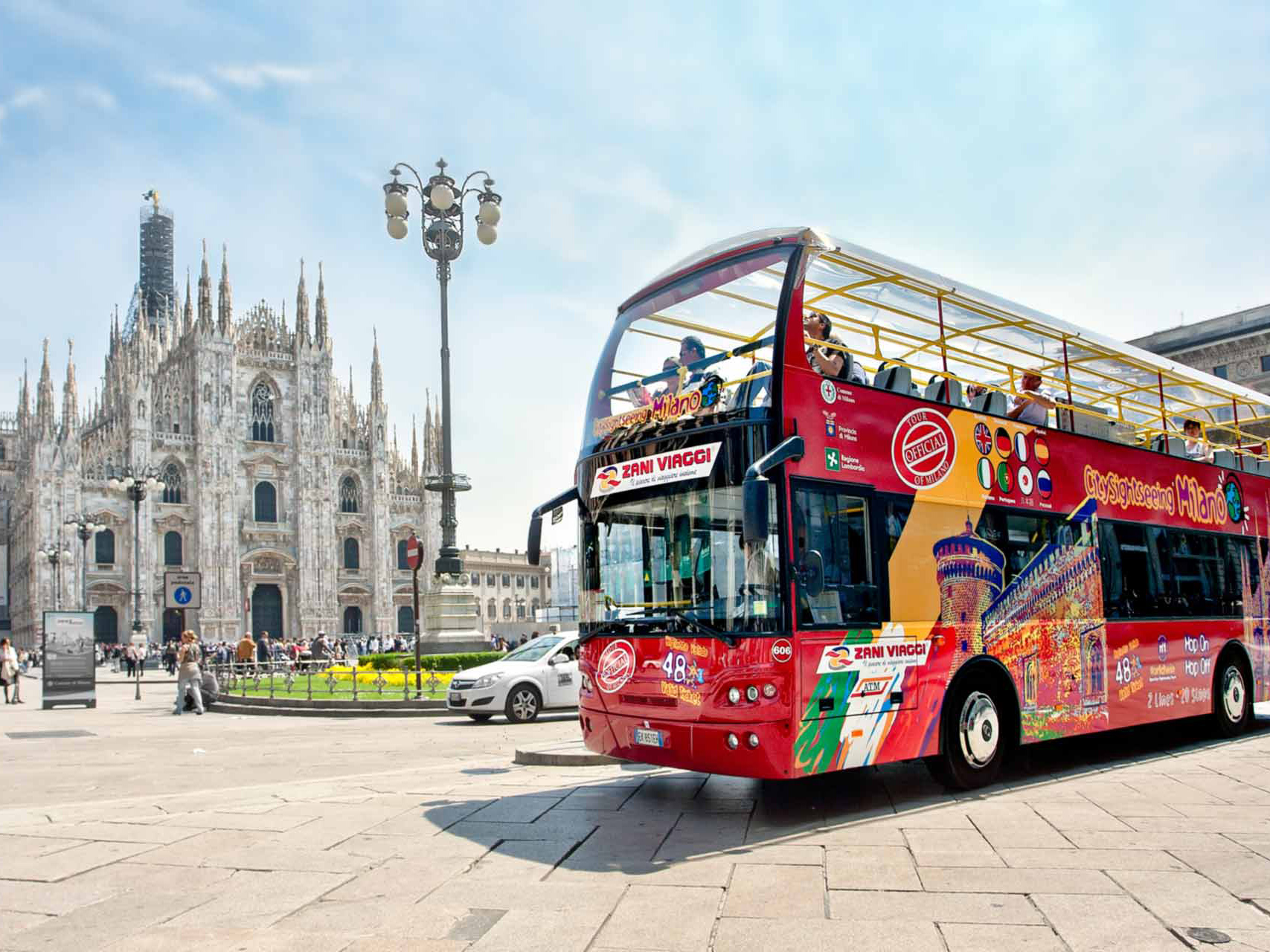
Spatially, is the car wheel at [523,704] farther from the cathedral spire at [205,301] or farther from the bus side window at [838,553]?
the cathedral spire at [205,301]

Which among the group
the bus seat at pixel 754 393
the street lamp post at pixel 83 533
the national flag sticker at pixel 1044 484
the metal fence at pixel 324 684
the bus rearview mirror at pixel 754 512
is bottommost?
the metal fence at pixel 324 684

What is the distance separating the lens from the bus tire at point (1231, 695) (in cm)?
1020

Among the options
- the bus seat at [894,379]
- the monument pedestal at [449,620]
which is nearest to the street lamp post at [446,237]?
the monument pedestal at [449,620]

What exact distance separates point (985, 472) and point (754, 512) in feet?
8.92

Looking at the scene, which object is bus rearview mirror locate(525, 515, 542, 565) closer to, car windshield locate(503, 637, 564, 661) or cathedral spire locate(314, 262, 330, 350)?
car windshield locate(503, 637, 564, 661)

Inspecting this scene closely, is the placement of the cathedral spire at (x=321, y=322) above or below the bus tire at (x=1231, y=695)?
above

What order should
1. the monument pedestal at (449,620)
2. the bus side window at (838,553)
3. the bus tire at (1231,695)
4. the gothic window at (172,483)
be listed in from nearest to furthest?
the bus side window at (838,553) < the bus tire at (1231,695) < the monument pedestal at (449,620) < the gothic window at (172,483)

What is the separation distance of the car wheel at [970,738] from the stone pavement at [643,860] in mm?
182

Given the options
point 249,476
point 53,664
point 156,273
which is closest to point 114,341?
point 156,273

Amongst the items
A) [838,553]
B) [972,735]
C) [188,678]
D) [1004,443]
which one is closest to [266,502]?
[188,678]

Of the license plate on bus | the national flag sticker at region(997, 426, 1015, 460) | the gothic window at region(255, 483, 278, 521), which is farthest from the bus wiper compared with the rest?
the gothic window at region(255, 483, 278, 521)

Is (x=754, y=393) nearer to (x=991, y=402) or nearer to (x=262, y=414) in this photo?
(x=991, y=402)

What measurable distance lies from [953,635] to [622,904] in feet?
11.2

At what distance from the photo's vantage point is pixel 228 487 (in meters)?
56.1
